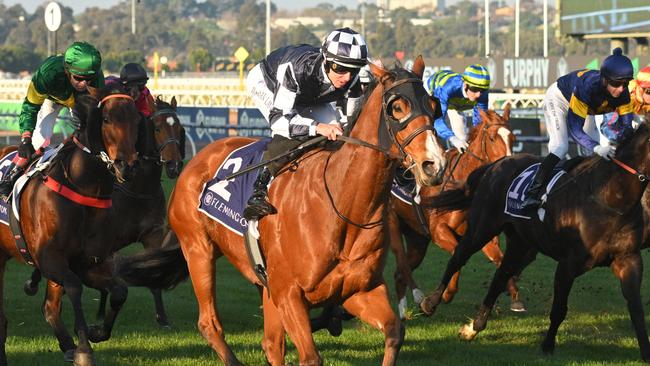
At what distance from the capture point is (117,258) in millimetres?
7121

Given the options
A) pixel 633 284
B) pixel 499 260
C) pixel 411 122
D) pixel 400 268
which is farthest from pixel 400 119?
pixel 499 260

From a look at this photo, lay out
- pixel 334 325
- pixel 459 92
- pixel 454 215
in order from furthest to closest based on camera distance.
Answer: pixel 459 92
pixel 454 215
pixel 334 325

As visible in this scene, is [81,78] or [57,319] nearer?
[57,319]

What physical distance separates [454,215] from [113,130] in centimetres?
351

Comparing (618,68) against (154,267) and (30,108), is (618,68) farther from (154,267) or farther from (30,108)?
(30,108)

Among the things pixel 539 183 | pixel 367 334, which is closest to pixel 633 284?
pixel 539 183

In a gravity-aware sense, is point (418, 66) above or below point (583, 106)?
above

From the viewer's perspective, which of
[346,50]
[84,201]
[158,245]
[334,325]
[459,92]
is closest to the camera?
[346,50]

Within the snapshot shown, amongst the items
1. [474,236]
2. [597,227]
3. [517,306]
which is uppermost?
[597,227]

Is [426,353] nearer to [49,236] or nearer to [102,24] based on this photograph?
[49,236]

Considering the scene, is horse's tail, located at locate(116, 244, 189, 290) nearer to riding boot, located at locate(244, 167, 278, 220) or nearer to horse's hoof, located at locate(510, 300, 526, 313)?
riding boot, located at locate(244, 167, 278, 220)

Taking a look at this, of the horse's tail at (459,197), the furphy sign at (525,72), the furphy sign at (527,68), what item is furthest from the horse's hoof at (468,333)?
the furphy sign at (525,72)

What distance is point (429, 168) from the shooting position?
15.4 feet

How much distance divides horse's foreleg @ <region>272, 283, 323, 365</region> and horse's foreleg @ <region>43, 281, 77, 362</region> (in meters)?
1.79
